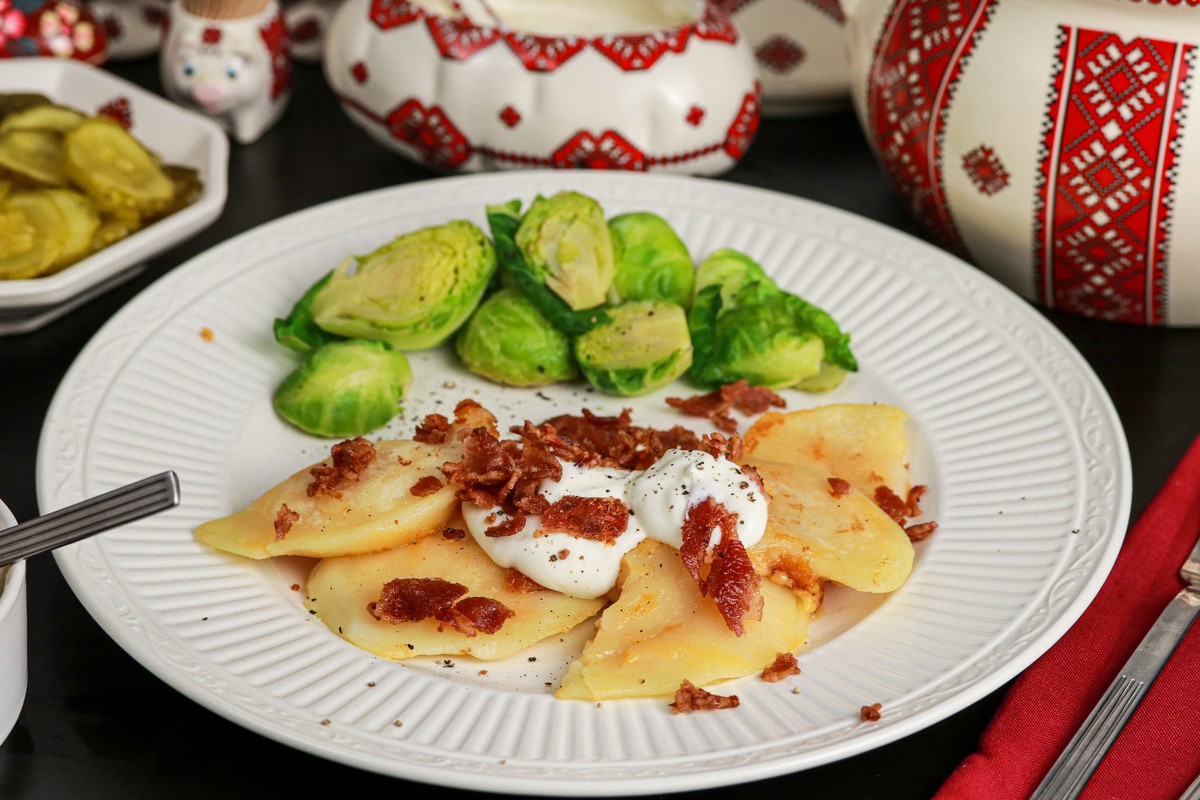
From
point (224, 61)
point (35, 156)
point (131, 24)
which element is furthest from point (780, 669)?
point (131, 24)

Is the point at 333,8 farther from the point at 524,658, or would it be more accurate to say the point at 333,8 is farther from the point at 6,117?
the point at 524,658

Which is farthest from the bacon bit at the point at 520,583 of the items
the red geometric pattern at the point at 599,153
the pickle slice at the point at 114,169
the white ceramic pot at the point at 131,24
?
the white ceramic pot at the point at 131,24

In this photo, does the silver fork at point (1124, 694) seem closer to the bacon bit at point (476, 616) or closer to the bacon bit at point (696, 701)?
the bacon bit at point (696, 701)

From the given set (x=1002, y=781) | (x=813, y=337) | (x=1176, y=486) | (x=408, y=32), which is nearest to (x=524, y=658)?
(x=1002, y=781)

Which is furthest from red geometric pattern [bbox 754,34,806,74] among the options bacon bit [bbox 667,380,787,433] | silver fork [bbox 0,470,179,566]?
silver fork [bbox 0,470,179,566]

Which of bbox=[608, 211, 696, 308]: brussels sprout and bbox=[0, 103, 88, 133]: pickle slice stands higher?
bbox=[0, 103, 88, 133]: pickle slice

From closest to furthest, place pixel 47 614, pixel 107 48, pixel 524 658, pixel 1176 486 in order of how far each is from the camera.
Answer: pixel 524 658 < pixel 47 614 < pixel 1176 486 < pixel 107 48

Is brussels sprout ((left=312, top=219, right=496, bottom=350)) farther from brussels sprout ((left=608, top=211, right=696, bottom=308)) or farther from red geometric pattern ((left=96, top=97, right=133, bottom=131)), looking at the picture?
red geometric pattern ((left=96, top=97, right=133, bottom=131))
